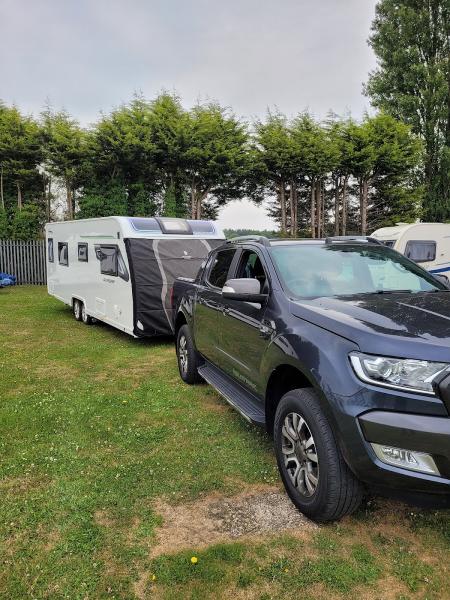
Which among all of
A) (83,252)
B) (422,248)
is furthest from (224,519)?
(422,248)

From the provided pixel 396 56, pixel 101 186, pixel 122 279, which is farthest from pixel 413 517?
pixel 396 56

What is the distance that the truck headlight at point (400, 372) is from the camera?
2.32m

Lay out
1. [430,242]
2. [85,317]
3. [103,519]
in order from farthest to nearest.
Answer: [430,242], [85,317], [103,519]

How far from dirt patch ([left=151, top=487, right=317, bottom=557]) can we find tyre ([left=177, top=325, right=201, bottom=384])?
2.53 m

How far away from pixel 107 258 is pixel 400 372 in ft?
24.5

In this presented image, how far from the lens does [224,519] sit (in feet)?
9.96

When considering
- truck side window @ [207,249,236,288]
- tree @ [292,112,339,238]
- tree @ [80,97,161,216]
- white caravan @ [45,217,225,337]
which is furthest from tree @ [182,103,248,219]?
truck side window @ [207,249,236,288]

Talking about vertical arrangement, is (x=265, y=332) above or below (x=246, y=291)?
below

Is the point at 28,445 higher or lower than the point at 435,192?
lower

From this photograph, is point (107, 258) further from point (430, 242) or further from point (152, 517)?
point (430, 242)

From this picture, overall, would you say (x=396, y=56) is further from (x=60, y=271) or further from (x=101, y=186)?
(x=60, y=271)

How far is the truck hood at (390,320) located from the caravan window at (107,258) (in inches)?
238

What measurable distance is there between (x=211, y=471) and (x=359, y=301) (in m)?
1.78

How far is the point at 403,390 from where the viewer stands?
7.66 ft
